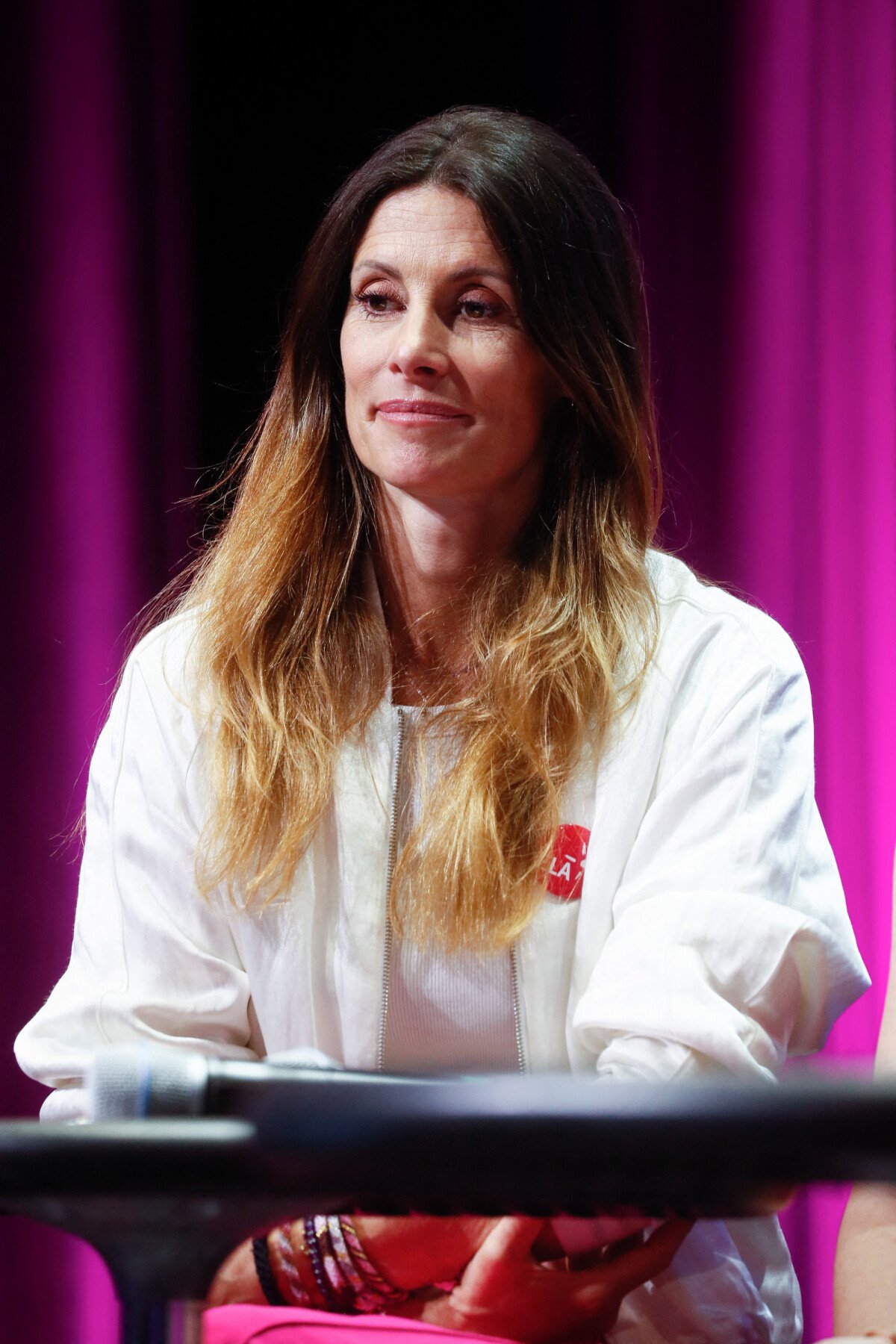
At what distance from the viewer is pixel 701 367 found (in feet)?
6.91

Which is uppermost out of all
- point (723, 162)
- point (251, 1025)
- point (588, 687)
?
point (723, 162)

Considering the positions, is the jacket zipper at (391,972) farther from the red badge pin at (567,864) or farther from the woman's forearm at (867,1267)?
the woman's forearm at (867,1267)

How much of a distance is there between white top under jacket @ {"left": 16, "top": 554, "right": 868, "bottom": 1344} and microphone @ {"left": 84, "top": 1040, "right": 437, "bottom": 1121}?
2.07 feet

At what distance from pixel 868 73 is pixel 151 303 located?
1011 millimetres

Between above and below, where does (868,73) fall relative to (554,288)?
above

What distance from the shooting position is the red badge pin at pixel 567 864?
122 cm

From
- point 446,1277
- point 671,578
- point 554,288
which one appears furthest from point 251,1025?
point 554,288

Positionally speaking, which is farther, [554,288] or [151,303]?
[151,303]

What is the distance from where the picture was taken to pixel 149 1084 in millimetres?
438

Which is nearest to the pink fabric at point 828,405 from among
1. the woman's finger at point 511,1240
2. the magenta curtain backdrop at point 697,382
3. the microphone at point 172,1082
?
the magenta curtain backdrop at point 697,382

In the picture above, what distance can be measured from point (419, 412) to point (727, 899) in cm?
51

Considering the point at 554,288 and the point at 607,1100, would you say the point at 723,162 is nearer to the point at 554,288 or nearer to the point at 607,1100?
the point at 554,288

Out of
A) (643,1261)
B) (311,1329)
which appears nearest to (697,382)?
(643,1261)

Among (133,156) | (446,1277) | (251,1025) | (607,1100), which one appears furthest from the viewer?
→ (133,156)
